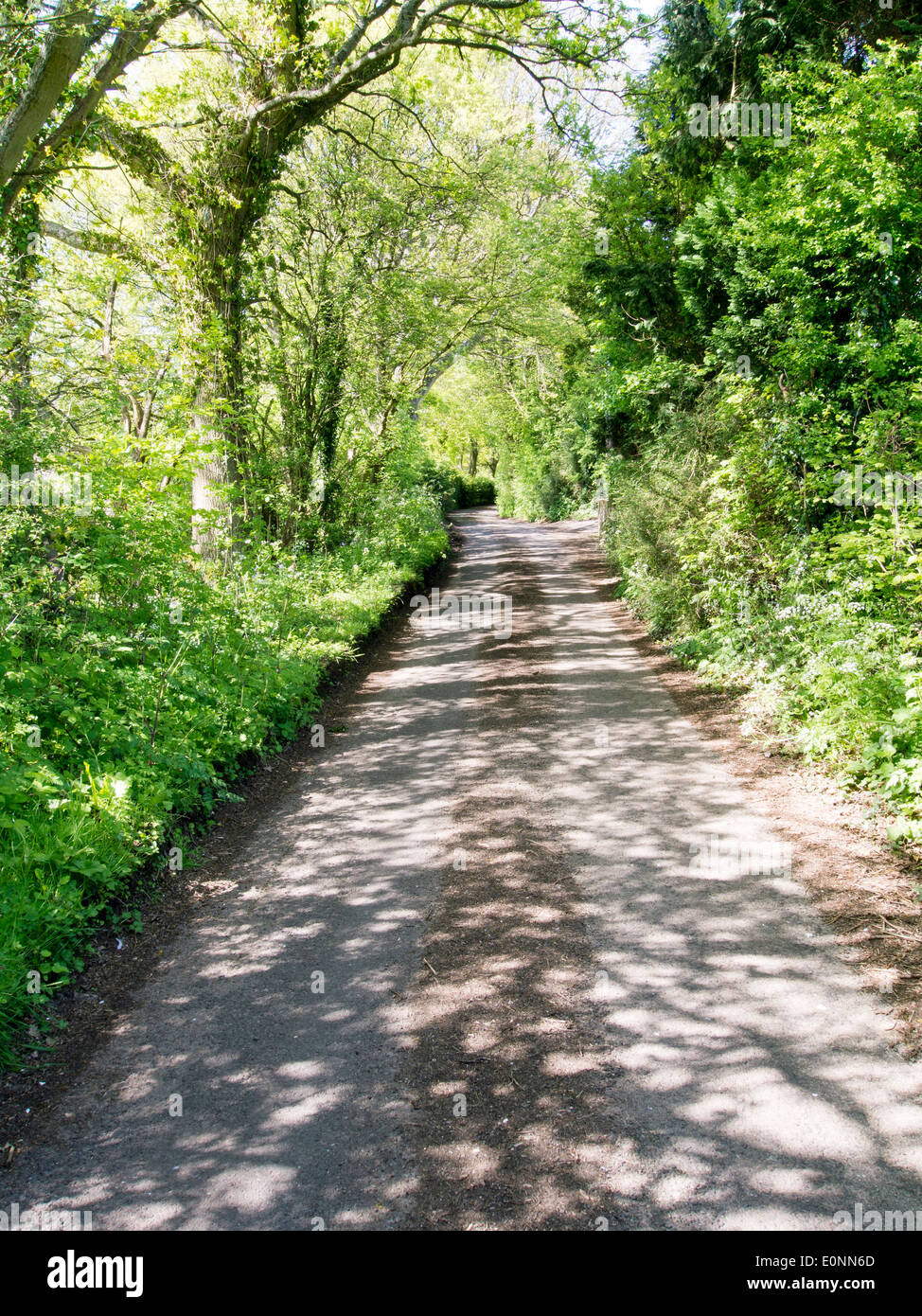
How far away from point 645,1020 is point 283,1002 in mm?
1959

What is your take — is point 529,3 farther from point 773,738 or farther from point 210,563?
point 773,738

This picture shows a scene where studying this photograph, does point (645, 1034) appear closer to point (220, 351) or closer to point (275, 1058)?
point (275, 1058)

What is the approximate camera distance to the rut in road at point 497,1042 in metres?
3.18

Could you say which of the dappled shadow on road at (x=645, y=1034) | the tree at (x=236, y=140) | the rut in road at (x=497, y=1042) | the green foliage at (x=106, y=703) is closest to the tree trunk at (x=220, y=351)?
the tree at (x=236, y=140)

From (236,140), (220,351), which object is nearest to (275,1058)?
(220,351)

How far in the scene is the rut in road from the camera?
3184 mm

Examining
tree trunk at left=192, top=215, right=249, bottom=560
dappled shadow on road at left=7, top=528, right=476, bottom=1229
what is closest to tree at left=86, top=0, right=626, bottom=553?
tree trunk at left=192, top=215, right=249, bottom=560

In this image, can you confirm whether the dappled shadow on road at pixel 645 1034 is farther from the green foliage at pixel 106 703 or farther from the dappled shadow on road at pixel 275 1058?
the green foliage at pixel 106 703

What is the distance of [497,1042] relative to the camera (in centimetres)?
404

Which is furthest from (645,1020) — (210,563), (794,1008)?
(210,563)

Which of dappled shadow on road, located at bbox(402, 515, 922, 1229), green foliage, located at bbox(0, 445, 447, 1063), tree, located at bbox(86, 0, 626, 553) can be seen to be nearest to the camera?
dappled shadow on road, located at bbox(402, 515, 922, 1229)

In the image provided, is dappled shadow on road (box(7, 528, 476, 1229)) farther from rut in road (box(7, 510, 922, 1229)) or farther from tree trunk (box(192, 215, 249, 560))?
tree trunk (box(192, 215, 249, 560))

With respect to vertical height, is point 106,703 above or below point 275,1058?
above

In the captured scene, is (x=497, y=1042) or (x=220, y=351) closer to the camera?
(x=497, y=1042)
